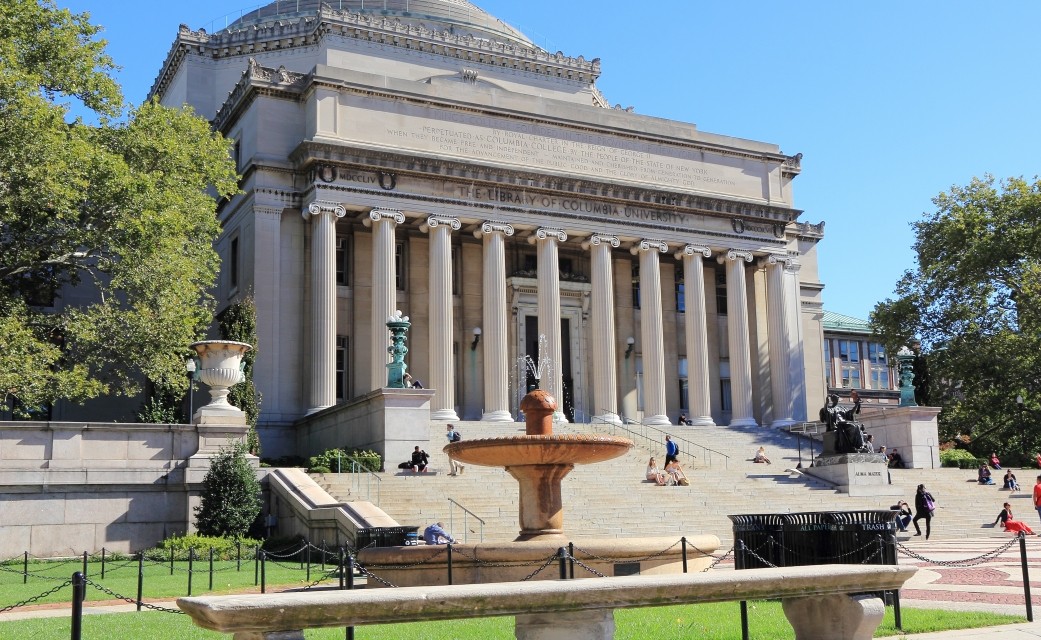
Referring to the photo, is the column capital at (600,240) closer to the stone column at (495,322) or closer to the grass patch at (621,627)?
the stone column at (495,322)

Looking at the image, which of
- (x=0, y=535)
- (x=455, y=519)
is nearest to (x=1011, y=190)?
(x=455, y=519)

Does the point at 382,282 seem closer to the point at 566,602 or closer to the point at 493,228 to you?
the point at 493,228

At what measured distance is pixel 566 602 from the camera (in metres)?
8.03

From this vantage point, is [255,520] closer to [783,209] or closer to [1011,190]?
[783,209]

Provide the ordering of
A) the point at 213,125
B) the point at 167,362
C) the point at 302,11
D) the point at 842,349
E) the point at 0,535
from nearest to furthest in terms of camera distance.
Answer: the point at 0,535 < the point at 167,362 < the point at 213,125 < the point at 302,11 < the point at 842,349

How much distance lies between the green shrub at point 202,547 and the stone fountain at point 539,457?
32.1ft

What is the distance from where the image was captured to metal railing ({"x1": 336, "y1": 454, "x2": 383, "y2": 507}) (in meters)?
28.6

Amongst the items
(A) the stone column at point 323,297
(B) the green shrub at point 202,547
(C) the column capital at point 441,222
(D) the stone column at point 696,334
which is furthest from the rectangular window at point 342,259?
(B) the green shrub at point 202,547

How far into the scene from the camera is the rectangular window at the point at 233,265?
1793 inches

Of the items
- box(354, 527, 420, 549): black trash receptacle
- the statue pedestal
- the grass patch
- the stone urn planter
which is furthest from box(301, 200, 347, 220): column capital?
the grass patch

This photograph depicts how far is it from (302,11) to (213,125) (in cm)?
1025

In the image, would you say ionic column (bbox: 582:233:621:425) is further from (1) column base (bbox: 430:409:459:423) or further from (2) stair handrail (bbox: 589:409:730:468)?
(1) column base (bbox: 430:409:459:423)

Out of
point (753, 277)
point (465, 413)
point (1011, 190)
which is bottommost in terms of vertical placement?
point (465, 413)

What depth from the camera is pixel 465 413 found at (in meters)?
45.8
